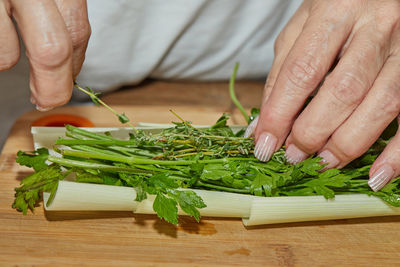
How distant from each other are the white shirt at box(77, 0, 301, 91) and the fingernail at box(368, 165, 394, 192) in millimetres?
1142

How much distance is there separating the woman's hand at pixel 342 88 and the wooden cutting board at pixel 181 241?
286 mm

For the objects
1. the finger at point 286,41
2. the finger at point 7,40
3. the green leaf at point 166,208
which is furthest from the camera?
the finger at point 286,41

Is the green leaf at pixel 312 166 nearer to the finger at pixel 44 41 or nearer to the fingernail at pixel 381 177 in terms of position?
the fingernail at pixel 381 177

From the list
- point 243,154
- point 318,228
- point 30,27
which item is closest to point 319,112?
point 243,154

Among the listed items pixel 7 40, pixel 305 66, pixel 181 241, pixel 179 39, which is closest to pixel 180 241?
pixel 181 241

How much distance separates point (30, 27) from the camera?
1429 mm

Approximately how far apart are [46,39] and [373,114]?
49.5 inches

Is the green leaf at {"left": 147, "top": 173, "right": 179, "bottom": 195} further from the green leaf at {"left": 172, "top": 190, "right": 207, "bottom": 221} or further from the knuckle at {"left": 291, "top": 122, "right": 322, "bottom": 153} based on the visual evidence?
the knuckle at {"left": 291, "top": 122, "right": 322, "bottom": 153}

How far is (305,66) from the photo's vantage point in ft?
5.72

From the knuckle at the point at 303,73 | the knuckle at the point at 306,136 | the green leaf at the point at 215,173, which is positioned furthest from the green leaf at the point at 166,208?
the knuckle at the point at 303,73

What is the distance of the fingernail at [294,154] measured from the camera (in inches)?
73.8

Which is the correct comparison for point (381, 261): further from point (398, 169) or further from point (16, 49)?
point (16, 49)

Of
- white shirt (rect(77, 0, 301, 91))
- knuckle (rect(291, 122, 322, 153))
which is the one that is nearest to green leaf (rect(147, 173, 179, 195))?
knuckle (rect(291, 122, 322, 153))

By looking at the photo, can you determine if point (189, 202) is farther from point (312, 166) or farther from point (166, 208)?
point (312, 166)
